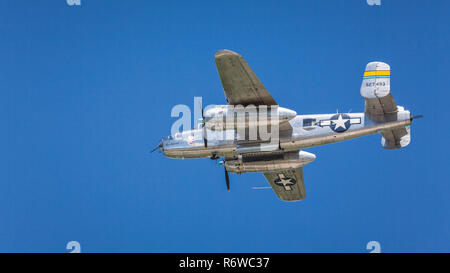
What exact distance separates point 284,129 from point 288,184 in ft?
19.4

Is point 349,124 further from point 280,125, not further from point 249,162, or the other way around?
point 249,162

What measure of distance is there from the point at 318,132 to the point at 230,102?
5.47 meters

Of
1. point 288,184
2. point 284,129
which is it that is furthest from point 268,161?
point 288,184

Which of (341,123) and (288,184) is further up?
(341,123)

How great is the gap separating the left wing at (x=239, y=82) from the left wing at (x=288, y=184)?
7404 mm

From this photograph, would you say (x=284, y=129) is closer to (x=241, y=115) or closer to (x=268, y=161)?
(x=268, y=161)

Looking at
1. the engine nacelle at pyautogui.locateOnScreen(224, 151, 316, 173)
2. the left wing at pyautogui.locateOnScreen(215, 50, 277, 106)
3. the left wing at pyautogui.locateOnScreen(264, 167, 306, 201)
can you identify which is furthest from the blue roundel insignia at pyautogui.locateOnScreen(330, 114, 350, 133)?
the left wing at pyautogui.locateOnScreen(264, 167, 306, 201)

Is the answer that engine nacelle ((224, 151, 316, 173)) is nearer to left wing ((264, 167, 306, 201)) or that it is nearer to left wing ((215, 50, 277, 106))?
left wing ((264, 167, 306, 201))

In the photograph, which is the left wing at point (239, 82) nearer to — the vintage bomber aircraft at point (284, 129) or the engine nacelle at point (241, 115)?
the vintage bomber aircraft at point (284, 129)

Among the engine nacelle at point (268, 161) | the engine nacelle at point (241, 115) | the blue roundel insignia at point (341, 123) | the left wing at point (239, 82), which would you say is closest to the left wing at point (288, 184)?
the engine nacelle at point (268, 161)

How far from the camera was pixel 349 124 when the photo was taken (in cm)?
3200

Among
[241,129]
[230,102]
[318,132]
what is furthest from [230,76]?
[318,132]

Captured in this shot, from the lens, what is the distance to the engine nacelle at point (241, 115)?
30656 mm

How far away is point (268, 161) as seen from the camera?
111 ft
